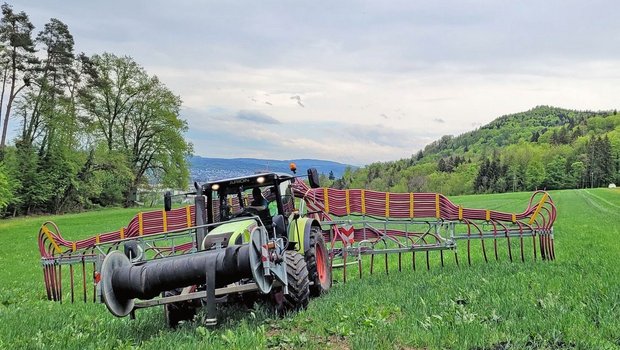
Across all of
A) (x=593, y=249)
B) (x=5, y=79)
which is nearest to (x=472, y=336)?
(x=593, y=249)

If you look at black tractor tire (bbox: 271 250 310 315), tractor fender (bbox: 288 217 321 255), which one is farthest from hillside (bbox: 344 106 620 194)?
black tractor tire (bbox: 271 250 310 315)

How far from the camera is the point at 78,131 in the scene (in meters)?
51.1

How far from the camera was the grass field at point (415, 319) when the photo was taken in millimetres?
5176

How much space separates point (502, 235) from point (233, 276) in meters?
7.35

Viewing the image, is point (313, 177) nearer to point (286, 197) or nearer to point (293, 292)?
point (286, 197)

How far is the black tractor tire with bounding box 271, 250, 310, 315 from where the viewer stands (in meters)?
7.05

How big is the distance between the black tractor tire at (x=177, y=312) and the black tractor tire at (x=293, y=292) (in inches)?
45.0

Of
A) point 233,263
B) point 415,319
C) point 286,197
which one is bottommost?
point 415,319

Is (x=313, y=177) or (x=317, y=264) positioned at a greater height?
(x=313, y=177)

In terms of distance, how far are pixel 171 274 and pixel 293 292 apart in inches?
65.2

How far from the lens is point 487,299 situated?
22.5ft

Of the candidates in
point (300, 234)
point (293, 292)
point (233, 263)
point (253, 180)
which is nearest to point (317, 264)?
point (300, 234)

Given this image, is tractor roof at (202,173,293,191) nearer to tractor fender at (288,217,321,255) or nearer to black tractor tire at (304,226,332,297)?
tractor fender at (288,217,321,255)

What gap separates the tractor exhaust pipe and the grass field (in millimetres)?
440
